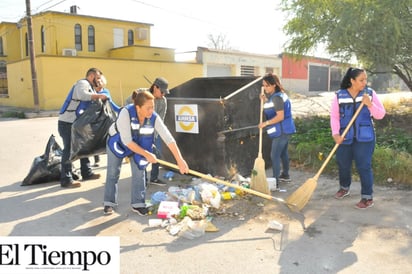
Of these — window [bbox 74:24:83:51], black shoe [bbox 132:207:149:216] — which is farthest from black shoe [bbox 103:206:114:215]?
window [bbox 74:24:83:51]

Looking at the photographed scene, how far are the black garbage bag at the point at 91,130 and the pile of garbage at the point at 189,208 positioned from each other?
1265 mm

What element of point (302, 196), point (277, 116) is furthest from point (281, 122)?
point (302, 196)

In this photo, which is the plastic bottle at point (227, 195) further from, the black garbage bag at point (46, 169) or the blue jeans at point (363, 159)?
the black garbage bag at point (46, 169)

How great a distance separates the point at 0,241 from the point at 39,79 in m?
17.8

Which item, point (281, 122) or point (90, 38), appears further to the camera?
point (90, 38)

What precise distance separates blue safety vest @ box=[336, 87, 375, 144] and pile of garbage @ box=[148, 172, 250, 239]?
1353mm

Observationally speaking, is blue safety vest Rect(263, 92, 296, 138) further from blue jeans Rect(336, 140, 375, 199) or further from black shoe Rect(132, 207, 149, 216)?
black shoe Rect(132, 207, 149, 216)

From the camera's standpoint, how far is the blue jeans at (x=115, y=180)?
4.19 metres

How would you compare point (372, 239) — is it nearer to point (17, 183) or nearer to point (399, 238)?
point (399, 238)

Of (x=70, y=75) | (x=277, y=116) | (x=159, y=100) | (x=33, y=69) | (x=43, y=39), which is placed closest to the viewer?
(x=277, y=116)

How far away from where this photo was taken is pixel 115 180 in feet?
14.0

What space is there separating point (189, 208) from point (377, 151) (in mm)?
2986

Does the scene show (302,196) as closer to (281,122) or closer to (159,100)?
(281,122)

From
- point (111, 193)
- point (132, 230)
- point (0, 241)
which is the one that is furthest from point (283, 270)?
point (0, 241)
